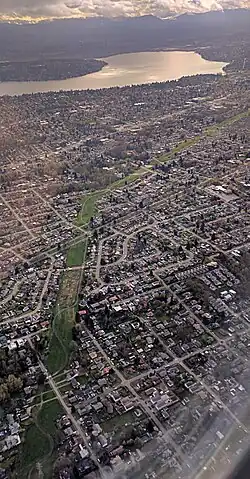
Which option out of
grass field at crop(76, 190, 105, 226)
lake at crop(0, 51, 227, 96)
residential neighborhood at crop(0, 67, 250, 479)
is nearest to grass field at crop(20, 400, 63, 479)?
residential neighborhood at crop(0, 67, 250, 479)

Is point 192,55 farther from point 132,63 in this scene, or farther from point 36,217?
point 36,217

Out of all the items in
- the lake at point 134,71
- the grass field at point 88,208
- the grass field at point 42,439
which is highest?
the lake at point 134,71

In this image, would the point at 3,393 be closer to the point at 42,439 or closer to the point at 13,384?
the point at 13,384

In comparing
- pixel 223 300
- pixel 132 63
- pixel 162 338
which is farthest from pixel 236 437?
pixel 132 63

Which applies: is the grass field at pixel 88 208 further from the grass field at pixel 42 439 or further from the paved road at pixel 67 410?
the grass field at pixel 42 439

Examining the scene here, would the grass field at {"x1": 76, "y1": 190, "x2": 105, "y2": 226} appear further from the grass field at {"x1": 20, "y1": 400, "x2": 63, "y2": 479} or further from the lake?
the lake

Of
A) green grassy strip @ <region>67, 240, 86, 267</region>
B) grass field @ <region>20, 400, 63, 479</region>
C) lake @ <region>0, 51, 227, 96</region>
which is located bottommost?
grass field @ <region>20, 400, 63, 479</region>

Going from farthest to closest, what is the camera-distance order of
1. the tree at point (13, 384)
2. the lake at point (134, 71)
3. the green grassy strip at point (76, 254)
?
1. the lake at point (134, 71)
2. the green grassy strip at point (76, 254)
3. the tree at point (13, 384)

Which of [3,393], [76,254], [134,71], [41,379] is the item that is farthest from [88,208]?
[134,71]

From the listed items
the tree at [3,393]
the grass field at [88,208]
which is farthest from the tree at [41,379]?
the grass field at [88,208]
